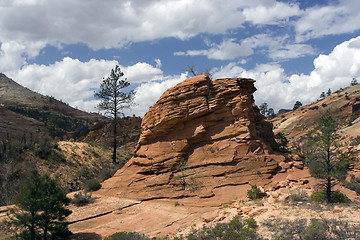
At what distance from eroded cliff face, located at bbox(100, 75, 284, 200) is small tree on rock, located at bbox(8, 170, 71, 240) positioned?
541cm

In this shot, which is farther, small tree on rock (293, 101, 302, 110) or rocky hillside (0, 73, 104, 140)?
small tree on rock (293, 101, 302, 110)

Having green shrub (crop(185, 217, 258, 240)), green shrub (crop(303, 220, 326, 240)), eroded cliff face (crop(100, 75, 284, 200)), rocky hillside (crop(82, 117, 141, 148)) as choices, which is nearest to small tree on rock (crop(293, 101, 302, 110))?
rocky hillside (crop(82, 117, 141, 148))

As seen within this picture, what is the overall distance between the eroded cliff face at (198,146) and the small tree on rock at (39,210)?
213 inches

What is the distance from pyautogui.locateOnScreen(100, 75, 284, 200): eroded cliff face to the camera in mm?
15453

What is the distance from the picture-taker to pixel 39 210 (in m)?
10.6

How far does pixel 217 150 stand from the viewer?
1650 centimetres

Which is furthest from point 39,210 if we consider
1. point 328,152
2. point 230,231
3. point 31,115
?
point 31,115

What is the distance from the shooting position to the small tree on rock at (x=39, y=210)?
10188 mm

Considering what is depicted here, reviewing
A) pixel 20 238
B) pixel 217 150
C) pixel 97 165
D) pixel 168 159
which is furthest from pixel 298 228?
pixel 97 165

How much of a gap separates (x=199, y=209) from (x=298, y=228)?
18.9 feet

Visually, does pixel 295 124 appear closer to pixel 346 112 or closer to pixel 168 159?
pixel 346 112

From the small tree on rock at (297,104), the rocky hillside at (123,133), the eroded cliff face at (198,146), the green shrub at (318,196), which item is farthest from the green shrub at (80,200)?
the small tree on rock at (297,104)

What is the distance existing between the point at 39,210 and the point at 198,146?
1010 centimetres

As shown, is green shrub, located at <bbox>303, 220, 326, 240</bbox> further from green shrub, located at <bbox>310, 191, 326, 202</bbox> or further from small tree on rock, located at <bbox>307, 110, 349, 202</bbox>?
small tree on rock, located at <bbox>307, 110, 349, 202</bbox>
